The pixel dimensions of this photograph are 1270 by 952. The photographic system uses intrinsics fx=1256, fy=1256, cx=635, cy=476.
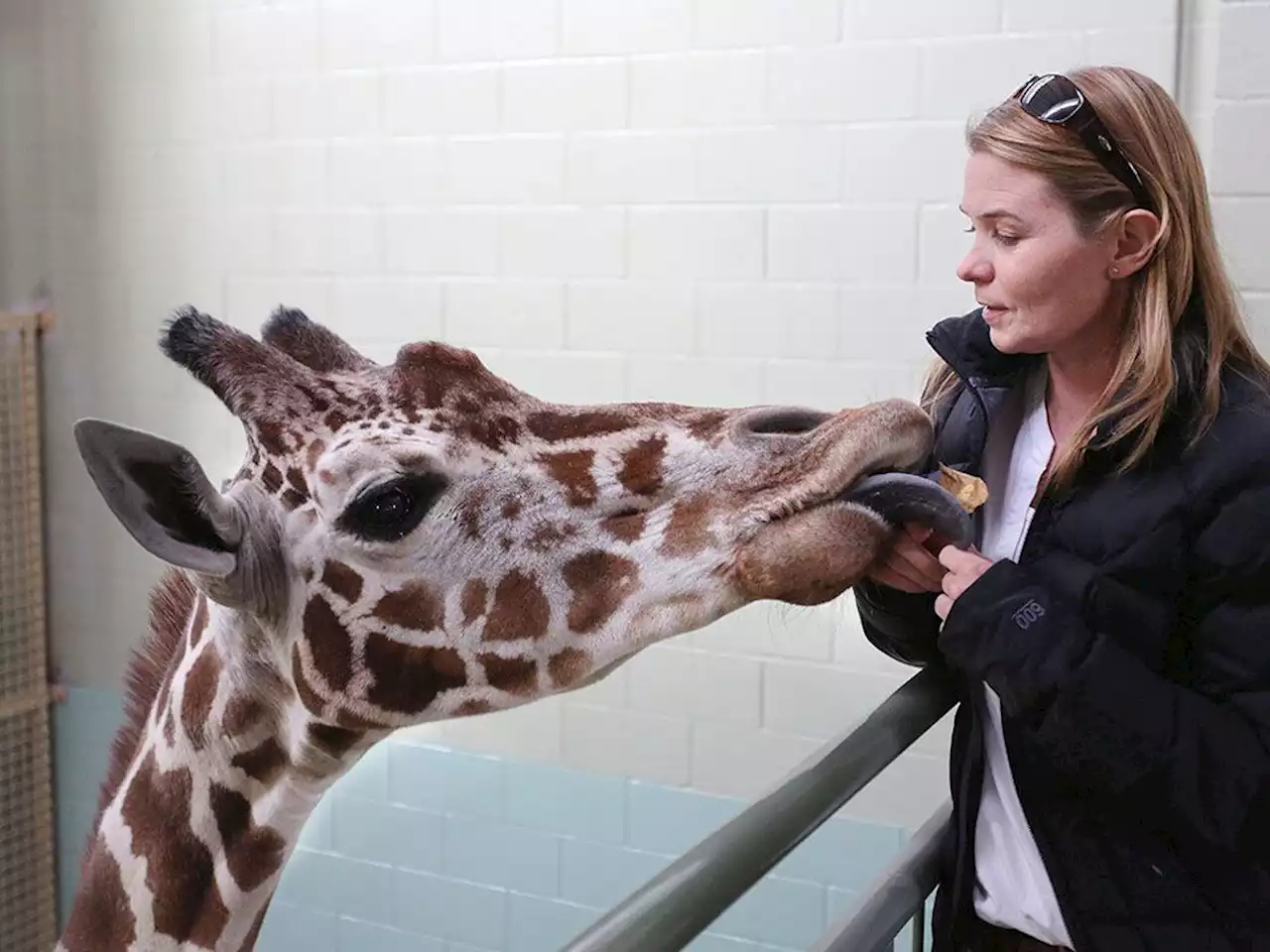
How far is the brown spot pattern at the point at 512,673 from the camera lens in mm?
1104

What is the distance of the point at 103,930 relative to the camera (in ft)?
4.05

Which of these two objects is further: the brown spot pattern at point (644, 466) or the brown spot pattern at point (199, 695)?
the brown spot pattern at point (199, 695)

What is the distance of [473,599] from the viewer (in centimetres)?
109

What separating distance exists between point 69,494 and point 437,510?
2358mm

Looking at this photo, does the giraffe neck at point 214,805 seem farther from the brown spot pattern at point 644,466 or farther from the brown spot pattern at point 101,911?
the brown spot pattern at point 644,466

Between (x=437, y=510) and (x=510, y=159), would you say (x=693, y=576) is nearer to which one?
(x=437, y=510)

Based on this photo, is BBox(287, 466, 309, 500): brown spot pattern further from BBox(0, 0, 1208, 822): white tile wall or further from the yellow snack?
BBox(0, 0, 1208, 822): white tile wall

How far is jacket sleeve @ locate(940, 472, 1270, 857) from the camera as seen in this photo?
0.91 m

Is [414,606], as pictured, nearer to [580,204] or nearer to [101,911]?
[101,911]

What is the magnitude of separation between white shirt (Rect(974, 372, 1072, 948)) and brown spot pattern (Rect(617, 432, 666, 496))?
12.0 inches

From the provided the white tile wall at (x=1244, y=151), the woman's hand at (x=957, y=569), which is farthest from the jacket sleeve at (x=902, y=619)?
the white tile wall at (x=1244, y=151)

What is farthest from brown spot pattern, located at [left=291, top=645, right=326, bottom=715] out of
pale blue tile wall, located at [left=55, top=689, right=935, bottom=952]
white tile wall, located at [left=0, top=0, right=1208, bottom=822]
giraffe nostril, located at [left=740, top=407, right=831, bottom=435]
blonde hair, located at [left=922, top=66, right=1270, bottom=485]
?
pale blue tile wall, located at [left=55, top=689, right=935, bottom=952]

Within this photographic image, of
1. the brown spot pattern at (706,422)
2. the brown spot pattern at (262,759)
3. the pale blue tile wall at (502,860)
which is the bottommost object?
the pale blue tile wall at (502,860)

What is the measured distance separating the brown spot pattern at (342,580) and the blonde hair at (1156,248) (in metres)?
0.60
